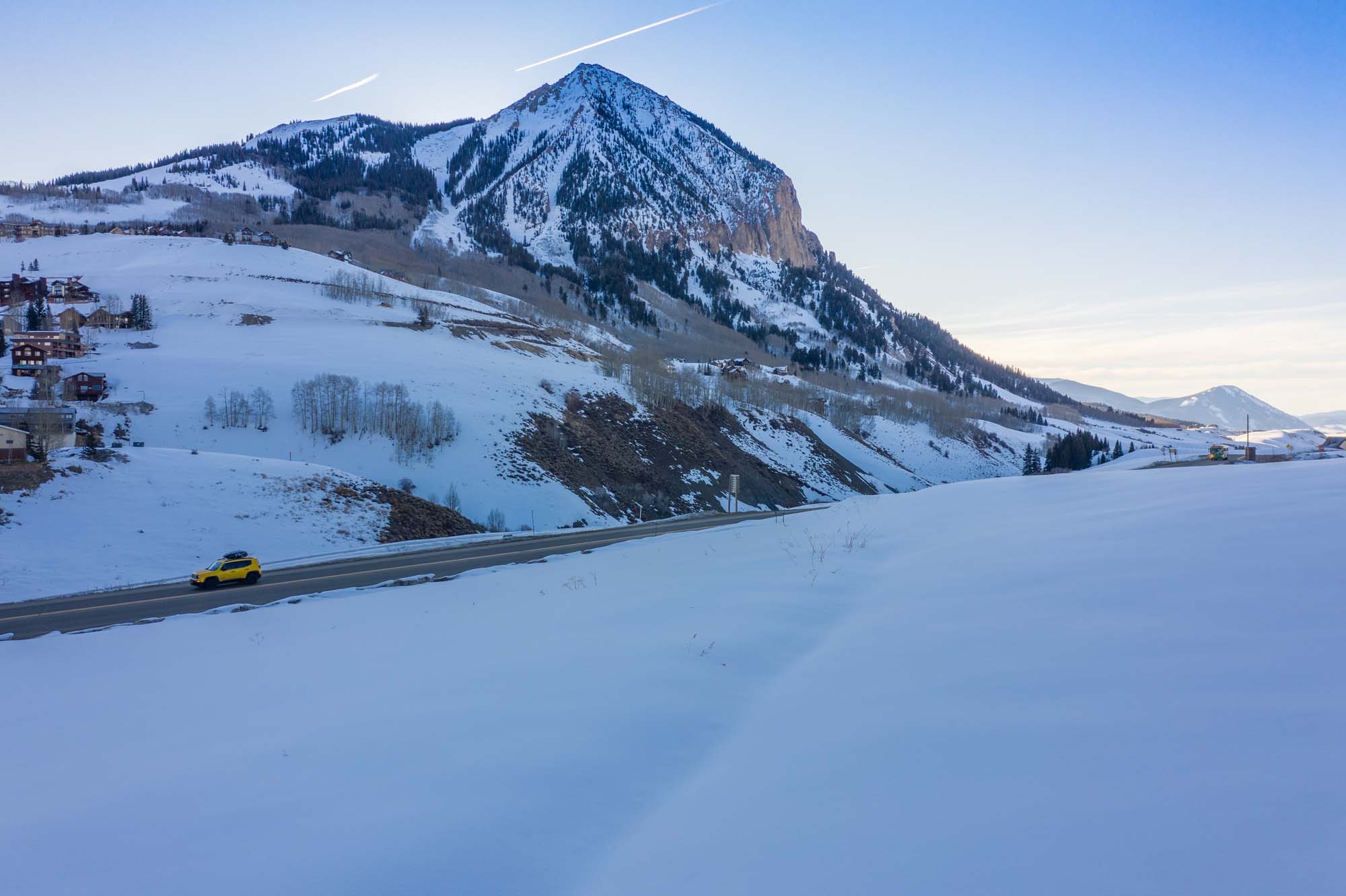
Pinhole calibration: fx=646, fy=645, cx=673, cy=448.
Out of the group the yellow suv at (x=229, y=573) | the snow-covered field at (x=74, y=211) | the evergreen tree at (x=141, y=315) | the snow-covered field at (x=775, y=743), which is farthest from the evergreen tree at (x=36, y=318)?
the snow-covered field at (x=74, y=211)

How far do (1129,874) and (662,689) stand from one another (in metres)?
4.35

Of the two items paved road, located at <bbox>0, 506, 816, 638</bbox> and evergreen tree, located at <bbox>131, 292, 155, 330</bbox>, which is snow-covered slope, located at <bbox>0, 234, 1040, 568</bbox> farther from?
paved road, located at <bbox>0, 506, 816, 638</bbox>

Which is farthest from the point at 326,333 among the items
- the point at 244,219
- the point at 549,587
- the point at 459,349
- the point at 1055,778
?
the point at 244,219

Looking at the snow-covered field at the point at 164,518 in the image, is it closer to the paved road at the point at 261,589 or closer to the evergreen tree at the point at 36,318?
the paved road at the point at 261,589

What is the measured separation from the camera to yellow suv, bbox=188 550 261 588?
23.3m

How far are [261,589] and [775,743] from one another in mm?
22446

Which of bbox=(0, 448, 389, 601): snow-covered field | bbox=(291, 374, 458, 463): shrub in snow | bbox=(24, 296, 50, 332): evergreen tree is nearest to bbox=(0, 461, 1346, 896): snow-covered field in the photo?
bbox=(0, 448, 389, 601): snow-covered field

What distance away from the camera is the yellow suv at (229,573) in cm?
2334

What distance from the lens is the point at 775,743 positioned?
17.5 feet

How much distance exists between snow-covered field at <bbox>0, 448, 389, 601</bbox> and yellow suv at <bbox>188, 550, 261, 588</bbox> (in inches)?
191

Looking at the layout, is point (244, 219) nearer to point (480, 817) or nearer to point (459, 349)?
point (459, 349)

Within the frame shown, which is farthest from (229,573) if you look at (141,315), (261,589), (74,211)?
(74,211)

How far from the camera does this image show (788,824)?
4.16m

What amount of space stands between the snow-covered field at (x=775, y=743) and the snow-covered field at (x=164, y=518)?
2093cm
